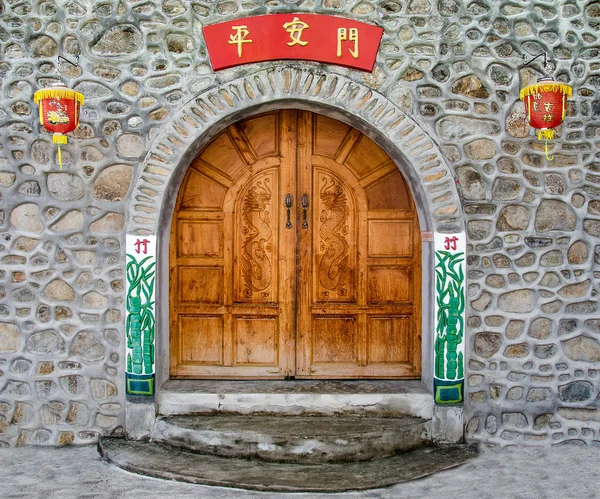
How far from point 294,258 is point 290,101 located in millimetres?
1092

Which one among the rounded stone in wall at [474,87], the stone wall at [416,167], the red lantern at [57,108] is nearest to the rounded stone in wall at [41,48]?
the stone wall at [416,167]

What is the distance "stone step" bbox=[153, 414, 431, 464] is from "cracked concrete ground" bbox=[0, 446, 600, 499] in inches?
14.9

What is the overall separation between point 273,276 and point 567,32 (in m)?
2.55

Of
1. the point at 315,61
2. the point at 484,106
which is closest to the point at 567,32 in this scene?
the point at 484,106

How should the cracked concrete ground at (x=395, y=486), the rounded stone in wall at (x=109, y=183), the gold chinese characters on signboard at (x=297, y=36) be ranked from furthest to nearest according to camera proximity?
the rounded stone in wall at (x=109, y=183)
the gold chinese characters on signboard at (x=297, y=36)
the cracked concrete ground at (x=395, y=486)

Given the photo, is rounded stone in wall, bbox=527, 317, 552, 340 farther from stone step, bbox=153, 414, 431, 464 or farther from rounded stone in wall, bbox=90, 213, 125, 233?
rounded stone in wall, bbox=90, 213, 125, 233

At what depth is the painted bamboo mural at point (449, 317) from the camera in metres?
4.14

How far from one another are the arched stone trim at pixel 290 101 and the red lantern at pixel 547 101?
62 centimetres

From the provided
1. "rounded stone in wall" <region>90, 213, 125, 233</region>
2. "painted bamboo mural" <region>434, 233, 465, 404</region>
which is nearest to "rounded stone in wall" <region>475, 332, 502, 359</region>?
"painted bamboo mural" <region>434, 233, 465, 404</region>

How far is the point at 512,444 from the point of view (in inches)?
166

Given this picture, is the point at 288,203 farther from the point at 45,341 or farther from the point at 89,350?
the point at 45,341

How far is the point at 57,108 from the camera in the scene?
3826 millimetres

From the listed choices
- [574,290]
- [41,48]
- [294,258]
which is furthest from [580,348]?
[41,48]

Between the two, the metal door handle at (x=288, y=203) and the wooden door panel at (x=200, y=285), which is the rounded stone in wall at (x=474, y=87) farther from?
the wooden door panel at (x=200, y=285)
